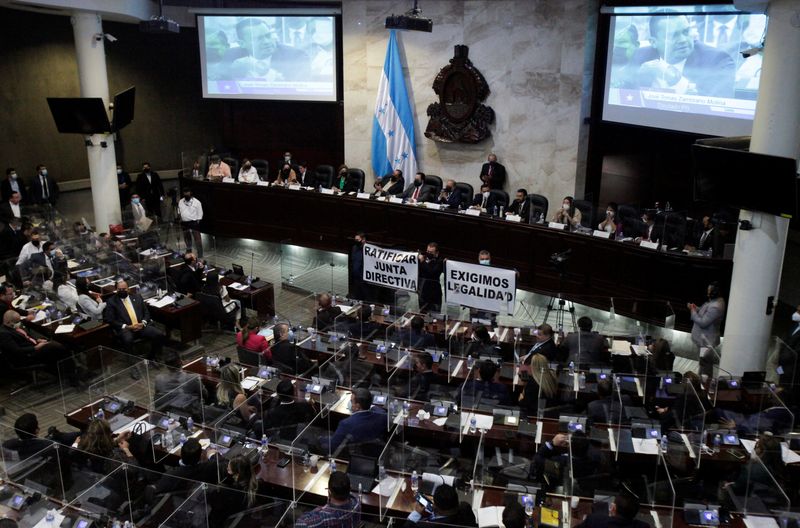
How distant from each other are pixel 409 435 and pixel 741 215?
16.2ft

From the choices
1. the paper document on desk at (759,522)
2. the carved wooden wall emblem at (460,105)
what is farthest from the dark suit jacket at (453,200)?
the paper document on desk at (759,522)

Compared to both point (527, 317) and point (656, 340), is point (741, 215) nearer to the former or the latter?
point (656, 340)

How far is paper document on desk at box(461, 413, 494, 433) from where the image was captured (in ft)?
23.3

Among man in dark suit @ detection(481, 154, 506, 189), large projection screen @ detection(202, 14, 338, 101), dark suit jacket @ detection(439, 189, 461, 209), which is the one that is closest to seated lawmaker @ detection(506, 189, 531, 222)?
dark suit jacket @ detection(439, 189, 461, 209)

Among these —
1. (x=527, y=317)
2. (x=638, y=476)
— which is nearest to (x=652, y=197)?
(x=527, y=317)

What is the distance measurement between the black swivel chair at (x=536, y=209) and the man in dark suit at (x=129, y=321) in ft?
20.9

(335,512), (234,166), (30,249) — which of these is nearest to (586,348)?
(335,512)

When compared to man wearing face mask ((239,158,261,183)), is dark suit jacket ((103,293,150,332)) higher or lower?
lower

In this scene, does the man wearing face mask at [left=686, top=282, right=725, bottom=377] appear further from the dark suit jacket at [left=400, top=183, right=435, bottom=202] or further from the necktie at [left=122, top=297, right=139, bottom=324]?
the necktie at [left=122, top=297, right=139, bottom=324]

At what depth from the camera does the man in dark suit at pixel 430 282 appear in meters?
10.4

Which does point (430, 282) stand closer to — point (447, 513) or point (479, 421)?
point (479, 421)

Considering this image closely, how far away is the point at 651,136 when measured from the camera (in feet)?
46.5

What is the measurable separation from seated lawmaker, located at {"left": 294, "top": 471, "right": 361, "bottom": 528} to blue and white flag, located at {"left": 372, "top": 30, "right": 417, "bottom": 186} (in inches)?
440

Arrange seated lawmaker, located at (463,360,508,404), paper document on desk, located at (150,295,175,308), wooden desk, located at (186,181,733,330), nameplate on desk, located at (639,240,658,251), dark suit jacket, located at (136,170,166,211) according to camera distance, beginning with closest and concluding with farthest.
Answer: seated lawmaker, located at (463,360,508,404), paper document on desk, located at (150,295,175,308), wooden desk, located at (186,181,733,330), nameplate on desk, located at (639,240,658,251), dark suit jacket, located at (136,170,166,211)
